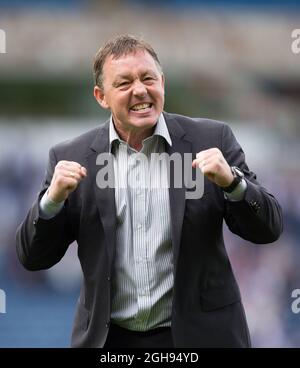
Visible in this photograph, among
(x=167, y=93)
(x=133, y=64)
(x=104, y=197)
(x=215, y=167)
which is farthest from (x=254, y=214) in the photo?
(x=167, y=93)

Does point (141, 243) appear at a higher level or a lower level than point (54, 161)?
lower

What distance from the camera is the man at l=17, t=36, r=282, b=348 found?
2.15 meters

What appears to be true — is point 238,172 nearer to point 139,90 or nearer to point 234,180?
point 234,180

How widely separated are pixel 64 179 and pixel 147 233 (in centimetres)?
29

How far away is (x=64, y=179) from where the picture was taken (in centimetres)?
209

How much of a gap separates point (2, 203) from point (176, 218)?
281 centimetres

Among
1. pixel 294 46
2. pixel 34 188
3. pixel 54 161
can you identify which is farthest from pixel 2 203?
pixel 54 161

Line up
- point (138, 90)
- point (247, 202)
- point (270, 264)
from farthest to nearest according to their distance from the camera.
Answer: point (270, 264) → point (138, 90) → point (247, 202)

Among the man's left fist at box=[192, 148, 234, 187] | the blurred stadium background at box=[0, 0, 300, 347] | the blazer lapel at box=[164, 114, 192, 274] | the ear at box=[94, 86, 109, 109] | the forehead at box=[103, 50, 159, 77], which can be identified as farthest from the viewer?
the blurred stadium background at box=[0, 0, 300, 347]

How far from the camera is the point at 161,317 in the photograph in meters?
2.19

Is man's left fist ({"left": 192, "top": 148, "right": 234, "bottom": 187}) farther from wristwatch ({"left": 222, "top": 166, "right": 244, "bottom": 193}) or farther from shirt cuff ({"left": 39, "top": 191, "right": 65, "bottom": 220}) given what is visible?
shirt cuff ({"left": 39, "top": 191, "right": 65, "bottom": 220})

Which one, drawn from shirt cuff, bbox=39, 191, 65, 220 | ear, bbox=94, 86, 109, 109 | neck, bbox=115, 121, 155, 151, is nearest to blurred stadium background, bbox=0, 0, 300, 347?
ear, bbox=94, 86, 109, 109

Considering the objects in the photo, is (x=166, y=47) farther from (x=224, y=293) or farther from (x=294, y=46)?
(x=224, y=293)

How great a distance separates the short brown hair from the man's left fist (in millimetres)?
387
